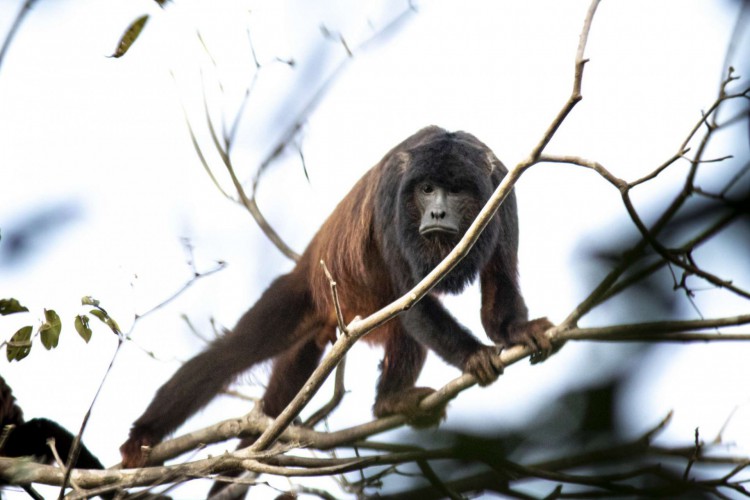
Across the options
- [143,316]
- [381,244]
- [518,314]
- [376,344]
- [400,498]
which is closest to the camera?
[400,498]

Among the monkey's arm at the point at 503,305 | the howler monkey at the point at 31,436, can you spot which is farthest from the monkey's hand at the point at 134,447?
the monkey's arm at the point at 503,305

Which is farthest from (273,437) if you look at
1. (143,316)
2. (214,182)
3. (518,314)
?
(214,182)

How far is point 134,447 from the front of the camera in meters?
4.50

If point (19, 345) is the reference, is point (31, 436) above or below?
below

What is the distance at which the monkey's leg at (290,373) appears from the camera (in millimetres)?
5086

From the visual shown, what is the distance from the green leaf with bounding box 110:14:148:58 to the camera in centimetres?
300

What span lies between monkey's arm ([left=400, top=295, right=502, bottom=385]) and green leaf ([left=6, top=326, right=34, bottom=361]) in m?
1.99

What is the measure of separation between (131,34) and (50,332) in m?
1.29

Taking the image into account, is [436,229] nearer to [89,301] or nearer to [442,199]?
[442,199]

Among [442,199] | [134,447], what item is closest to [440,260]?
[442,199]

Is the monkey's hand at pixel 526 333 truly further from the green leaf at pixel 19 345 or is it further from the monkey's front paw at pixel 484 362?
the green leaf at pixel 19 345

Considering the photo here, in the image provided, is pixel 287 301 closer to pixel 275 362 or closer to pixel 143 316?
pixel 275 362

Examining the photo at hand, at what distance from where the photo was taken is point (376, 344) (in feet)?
17.7

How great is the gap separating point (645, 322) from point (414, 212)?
3.93 m
